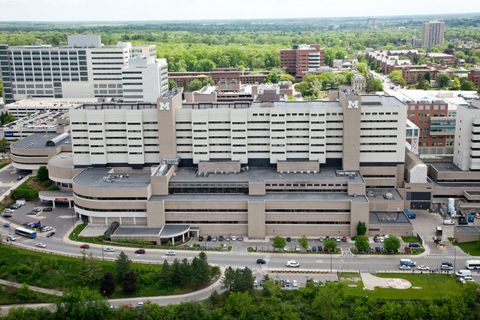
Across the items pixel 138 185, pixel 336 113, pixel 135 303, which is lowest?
pixel 135 303

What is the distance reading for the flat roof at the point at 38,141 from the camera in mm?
102688

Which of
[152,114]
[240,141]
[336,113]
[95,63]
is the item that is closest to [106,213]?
[152,114]

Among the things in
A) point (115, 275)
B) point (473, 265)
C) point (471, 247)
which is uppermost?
point (115, 275)

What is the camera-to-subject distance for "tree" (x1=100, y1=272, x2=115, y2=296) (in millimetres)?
60594

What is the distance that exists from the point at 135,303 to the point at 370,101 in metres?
48.9

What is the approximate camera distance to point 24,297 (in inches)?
2392

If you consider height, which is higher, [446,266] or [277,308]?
[277,308]

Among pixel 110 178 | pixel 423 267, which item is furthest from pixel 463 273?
pixel 110 178

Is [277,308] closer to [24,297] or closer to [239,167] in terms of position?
[24,297]

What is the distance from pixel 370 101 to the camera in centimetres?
8819

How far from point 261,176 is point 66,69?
102 m

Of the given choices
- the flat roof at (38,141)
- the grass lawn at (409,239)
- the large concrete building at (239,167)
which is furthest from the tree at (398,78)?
the grass lawn at (409,239)

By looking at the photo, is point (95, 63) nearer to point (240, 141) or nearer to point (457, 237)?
point (240, 141)

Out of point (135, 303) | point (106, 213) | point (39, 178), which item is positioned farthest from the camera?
point (39, 178)
